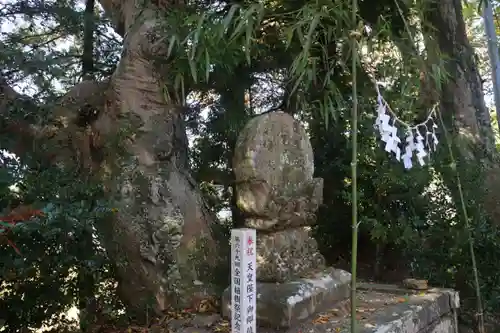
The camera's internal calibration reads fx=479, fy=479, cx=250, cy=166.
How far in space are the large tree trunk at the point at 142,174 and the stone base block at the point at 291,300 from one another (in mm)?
613

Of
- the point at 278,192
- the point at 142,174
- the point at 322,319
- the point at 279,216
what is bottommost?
the point at 322,319

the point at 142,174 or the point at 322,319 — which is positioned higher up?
the point at 142,174

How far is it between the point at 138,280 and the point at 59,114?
4.88 ft

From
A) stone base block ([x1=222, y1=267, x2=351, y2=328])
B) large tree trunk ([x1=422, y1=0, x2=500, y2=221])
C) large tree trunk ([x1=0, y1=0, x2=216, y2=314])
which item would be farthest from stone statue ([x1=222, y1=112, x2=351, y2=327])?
large tree trunk ([x1=422, y1=0, x2=500, y2=221])

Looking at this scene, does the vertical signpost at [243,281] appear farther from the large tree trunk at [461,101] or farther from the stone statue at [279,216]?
the large tree trunk at [461,101]

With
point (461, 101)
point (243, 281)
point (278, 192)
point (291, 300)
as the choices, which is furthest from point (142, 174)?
point (461, 101)

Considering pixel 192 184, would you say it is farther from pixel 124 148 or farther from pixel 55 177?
pixel 55 177

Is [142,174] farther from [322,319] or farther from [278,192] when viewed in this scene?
[322,319]

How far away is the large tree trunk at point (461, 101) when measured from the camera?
5152mm

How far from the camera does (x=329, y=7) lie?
10.2ft

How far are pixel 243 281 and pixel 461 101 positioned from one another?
4.06 metres

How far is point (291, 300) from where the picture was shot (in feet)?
10.4

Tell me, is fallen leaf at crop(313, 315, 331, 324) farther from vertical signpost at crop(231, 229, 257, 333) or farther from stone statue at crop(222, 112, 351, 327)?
vertical signpost at crop(231, 229, 257, 333)

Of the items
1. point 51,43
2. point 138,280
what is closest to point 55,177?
point 138,280
